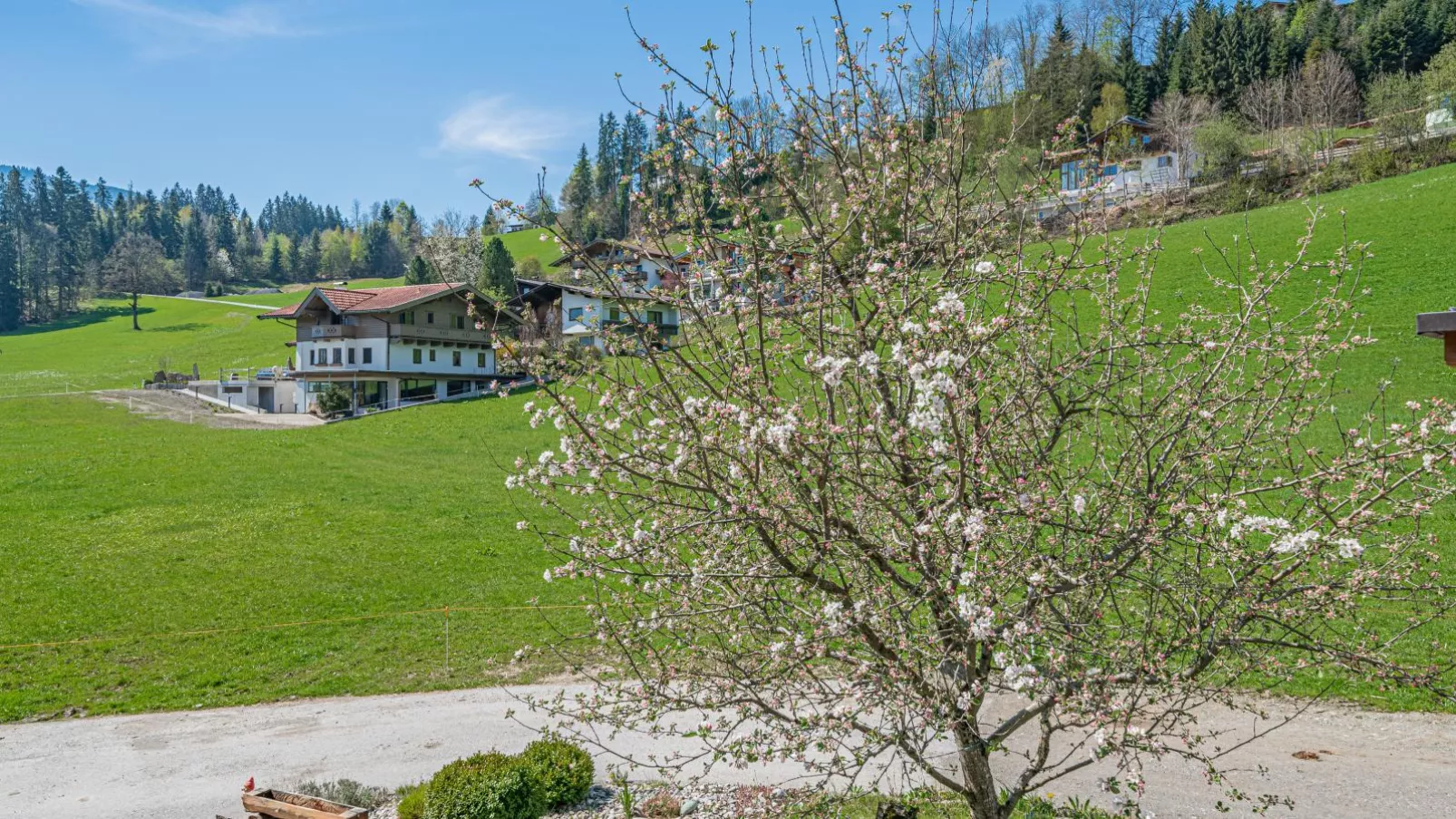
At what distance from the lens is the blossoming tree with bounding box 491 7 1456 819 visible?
4488 millimetres

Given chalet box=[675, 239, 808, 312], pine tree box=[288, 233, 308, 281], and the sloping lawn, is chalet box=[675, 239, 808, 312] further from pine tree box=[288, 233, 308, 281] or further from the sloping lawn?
pine tree box=[288, 233, 308, 281]

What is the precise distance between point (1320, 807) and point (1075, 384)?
528cm

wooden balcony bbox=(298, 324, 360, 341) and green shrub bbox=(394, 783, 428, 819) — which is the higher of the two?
wooden balcony bbox=(298, 324, 360, 341)

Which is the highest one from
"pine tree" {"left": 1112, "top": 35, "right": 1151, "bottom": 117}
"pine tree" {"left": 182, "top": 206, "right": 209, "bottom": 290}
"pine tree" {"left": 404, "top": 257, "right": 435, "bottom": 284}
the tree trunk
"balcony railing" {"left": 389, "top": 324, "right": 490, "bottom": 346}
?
"pine tree" {"left": 1112, "top": 35, "right": 1151, "bottom": 117}

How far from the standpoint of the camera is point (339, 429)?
1459 inches

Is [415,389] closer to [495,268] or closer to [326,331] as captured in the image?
[326,331]

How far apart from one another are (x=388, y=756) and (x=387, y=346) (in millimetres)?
42425

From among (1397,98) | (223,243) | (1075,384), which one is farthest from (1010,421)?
(223,243)

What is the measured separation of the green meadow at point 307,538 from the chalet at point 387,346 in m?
10.5

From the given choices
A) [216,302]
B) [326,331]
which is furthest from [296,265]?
[326,331]

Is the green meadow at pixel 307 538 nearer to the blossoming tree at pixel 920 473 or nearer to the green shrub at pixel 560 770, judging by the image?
the blossoming tree at pixel 920 473

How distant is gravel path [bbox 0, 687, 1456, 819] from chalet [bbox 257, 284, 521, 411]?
3864 cm

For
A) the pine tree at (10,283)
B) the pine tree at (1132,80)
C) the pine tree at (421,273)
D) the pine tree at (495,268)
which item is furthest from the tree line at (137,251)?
the pine tree at (1132,80)

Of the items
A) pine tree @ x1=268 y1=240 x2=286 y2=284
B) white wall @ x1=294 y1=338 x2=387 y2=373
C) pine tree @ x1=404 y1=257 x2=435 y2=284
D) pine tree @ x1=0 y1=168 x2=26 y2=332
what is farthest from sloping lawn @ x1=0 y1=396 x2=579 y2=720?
pine tree @ x1=268 y1=240 x2=286 y2=284
